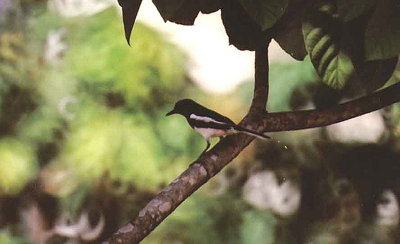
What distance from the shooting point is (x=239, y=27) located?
34.8 inches

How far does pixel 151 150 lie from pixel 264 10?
1.19 m

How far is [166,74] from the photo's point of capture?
187 cm

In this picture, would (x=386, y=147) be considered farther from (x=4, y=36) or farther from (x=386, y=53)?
(x=386, y=53)

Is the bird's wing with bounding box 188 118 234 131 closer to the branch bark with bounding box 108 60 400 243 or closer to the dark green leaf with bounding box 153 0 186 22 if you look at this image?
the branch bark with bounding box 108 60 400 243

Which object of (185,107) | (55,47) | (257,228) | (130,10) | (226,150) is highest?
(130,10)

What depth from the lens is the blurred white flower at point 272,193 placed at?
6.09 ft

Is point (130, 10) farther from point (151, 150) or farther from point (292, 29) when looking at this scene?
point (151, 150)

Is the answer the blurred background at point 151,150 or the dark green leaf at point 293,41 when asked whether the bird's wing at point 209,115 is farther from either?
the blurred background at point 151,150

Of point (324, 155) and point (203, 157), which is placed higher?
point (203, 157)

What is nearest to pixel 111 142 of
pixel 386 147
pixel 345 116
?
pixel 386 147

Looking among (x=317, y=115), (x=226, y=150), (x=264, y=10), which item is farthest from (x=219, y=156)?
(x=264, y=10)

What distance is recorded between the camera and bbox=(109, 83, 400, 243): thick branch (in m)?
0.76

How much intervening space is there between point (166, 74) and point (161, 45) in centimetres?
9

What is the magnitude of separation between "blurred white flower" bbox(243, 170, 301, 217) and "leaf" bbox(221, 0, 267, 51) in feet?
3.29
